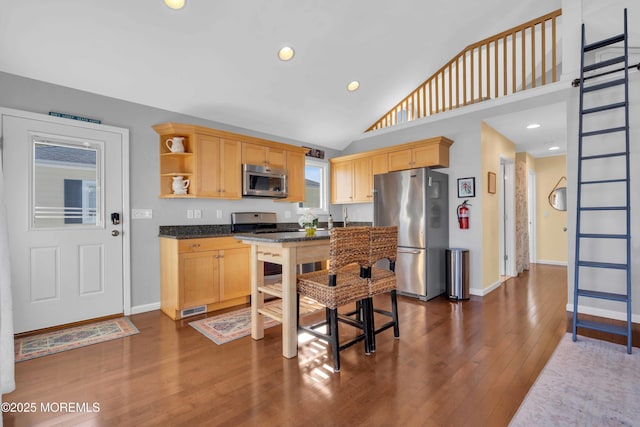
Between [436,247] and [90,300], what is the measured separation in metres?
4.07

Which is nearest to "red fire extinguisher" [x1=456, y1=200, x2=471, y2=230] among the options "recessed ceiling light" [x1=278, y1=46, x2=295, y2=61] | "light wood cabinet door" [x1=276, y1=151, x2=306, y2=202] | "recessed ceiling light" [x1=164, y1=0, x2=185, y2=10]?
"light wood cabinet door" [x1=276, y1=151, x2=306, y2=202]

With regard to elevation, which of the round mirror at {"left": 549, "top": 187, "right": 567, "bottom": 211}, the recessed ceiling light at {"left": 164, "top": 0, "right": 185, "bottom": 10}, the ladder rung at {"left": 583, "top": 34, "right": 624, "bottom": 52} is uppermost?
the recessed ceiling light at {"left": 164, "top": 0, "right": 185, "bottom": 10}

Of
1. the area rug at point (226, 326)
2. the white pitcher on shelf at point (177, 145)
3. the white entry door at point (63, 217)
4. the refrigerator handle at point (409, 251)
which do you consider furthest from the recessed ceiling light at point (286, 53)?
the area rug at point (226, 326)

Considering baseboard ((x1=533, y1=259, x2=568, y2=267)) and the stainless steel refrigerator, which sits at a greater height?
the stainless steel refrigerator

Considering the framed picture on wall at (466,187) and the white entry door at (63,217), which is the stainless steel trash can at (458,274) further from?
the white entry door at (63,217)

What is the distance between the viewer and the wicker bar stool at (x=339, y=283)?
7.07 ft

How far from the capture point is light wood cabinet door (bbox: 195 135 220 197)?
3635 millimetres

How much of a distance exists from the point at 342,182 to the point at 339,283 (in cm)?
349

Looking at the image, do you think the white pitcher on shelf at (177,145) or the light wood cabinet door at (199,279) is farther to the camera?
the white pitcher on shelf at (177,145)

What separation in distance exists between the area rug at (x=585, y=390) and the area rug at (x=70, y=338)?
10.5 feet

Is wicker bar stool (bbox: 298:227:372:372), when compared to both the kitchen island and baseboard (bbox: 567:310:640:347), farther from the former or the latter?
baseboard (bbox: 567:310:640:347)

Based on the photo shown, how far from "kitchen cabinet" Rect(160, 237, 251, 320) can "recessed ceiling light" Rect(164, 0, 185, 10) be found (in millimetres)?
2135

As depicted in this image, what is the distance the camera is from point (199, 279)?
11.0ft

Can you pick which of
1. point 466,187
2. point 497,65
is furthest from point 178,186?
point 497,65
